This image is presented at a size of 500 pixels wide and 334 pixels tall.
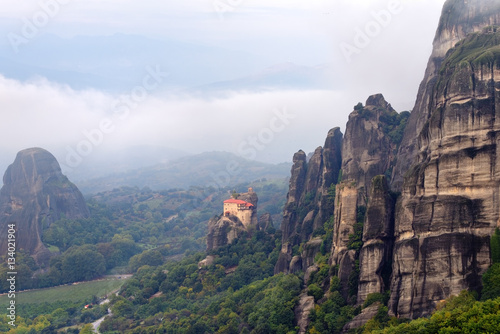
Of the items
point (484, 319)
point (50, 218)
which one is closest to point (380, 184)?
point (484, 319)

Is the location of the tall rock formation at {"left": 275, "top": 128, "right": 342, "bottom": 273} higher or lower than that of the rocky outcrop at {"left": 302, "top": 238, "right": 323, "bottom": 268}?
higher

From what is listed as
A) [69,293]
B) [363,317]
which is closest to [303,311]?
[363,317]

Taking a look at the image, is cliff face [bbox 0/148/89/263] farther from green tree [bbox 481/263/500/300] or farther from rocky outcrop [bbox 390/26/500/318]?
green tree [bbox 481/263/500/300]

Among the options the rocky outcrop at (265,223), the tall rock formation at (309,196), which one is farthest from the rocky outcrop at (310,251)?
the rocky outcrop at (265,223)

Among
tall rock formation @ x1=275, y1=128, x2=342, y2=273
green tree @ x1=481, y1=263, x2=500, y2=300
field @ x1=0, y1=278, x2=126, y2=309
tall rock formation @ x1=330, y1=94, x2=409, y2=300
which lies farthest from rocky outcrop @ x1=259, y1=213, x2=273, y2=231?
green tree @ x1=481, y1=263, x2=500, y2=300

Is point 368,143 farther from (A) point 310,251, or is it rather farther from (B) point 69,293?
(B) point 69,293

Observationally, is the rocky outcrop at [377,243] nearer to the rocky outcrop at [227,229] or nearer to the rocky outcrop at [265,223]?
the rocky outcrop at [227,229]
